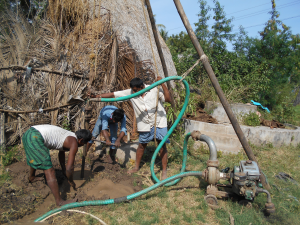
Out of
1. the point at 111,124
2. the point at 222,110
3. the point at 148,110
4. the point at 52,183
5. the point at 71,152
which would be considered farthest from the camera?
the point at 222,110

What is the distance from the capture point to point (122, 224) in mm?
3068

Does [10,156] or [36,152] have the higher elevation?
[36,152]

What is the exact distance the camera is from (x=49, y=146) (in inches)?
136

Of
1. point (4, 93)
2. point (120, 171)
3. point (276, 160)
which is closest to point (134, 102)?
point (120, 171)

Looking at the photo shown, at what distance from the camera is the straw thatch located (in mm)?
5305

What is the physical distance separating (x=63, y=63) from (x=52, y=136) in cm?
291

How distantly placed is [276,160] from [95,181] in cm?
440

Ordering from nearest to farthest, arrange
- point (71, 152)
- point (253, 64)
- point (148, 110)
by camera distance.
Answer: point (71, 152)
point (148, 110)
point (253, 64)

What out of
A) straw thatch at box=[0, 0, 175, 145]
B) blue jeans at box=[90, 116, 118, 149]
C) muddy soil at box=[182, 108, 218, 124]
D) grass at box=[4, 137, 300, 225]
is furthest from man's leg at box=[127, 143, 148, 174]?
muddy soil at box=[182, 108, 218, 124]

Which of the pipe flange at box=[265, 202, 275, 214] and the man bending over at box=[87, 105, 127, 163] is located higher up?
the man bending over at box=[87, 105, 127, 163]

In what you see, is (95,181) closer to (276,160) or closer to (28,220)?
(28,220)

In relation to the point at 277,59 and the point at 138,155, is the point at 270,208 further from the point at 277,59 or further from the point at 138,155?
the point at 277,59

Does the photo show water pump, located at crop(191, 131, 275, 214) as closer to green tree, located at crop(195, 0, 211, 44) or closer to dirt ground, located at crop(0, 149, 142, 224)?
dirt ground, located at crop(0, 149, 142, 224)

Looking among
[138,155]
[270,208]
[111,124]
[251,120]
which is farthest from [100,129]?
[251,120]
